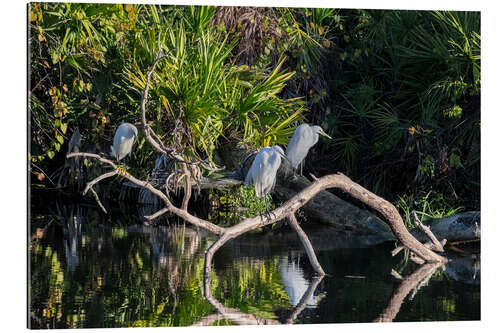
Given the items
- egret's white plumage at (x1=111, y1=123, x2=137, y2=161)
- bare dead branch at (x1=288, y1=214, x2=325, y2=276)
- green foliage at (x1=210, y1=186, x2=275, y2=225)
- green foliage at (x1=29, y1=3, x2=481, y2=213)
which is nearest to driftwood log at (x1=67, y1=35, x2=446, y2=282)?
bare dead branch at (x1=288, y1=214, x2=325, y2=276)

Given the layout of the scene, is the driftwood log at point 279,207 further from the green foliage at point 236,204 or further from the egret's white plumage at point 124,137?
the green foliage at point 236,204

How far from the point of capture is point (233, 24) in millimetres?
7098

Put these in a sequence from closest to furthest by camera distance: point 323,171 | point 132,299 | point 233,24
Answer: point 132,299 → point 233,24 → point 323,171

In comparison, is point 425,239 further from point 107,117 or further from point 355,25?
point 107,117

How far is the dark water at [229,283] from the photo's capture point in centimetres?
432

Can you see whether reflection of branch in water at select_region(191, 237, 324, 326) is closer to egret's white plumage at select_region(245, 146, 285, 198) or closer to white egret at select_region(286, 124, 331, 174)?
egret's white plumage at select_region(245, 146, 285, 198)

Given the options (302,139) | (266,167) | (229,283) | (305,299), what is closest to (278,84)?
(302,139)

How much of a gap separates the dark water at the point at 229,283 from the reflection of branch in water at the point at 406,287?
1 cm

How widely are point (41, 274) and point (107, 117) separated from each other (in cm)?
187

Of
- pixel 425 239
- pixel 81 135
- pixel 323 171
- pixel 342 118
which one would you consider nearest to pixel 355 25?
pixel 342 118

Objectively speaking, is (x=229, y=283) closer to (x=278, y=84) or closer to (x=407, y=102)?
(x=278, y=84)

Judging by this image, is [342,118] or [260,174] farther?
[342,118]

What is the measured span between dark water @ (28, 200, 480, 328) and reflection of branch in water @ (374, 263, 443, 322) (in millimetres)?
11

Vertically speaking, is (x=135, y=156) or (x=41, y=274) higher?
(x=135, y=156)
